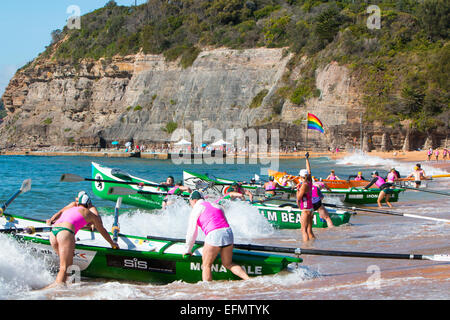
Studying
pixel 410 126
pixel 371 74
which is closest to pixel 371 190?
pixel 410 126

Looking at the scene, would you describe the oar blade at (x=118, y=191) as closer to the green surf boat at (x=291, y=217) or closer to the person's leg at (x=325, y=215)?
the green surf boat at (x=291, y=217)

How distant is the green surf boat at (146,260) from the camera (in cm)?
779

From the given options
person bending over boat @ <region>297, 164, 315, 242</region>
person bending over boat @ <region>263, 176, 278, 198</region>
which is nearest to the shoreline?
person bending over boat @ <region>263, 176, 278, 198</region>

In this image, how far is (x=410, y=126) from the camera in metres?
53.9

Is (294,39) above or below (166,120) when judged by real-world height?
above

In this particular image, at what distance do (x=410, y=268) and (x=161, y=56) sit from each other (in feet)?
266

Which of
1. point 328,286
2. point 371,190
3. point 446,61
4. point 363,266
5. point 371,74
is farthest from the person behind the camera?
point 371,74

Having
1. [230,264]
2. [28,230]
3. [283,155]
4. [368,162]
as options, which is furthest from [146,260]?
[283,155]

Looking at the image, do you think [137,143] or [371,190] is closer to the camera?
[371,190]

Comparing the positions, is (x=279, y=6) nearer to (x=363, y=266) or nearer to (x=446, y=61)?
(x=446, y=61)

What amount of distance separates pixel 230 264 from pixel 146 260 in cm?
141

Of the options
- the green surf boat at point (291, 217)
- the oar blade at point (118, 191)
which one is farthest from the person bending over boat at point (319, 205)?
the oar blade at point (118, 191)

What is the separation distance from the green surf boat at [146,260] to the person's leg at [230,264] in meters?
0.09

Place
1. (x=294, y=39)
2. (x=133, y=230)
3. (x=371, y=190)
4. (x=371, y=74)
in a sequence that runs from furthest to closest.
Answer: (x=294, y=39), (x=371, y=74), (x=371, y=190), (x=133, y=230)
